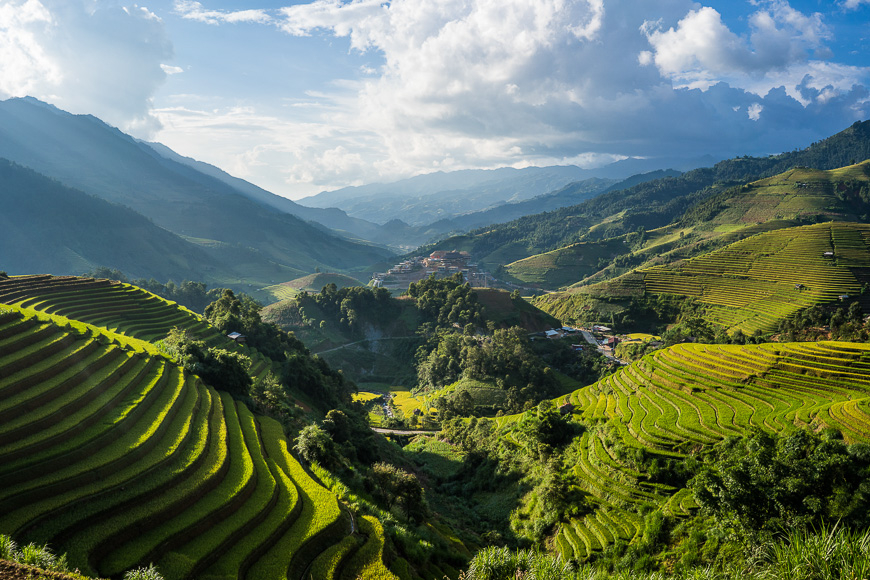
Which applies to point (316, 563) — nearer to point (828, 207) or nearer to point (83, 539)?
point (83, 539)

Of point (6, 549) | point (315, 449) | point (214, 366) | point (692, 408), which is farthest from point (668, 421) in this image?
point (214, 366)

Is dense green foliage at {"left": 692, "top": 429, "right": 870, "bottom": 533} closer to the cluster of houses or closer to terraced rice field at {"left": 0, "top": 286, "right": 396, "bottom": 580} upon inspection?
terraced rice field at {"left": 0, "top": 286, "right": 396, "bottom": 580}

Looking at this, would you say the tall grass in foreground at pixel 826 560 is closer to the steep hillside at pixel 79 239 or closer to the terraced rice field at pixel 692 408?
the terraced rice field at pixel 692 408

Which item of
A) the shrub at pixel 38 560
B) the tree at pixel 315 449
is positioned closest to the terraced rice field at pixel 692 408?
the tree at pixel 315 449

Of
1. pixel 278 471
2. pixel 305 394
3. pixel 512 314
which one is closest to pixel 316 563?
pixel 278 471

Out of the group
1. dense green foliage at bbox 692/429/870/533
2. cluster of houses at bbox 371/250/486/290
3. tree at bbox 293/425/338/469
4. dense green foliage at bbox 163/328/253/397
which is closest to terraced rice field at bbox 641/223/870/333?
cluster of houses at bbox 371/250/486/290

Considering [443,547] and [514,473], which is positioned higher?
[443,547]

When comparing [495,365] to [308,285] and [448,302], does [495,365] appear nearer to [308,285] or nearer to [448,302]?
[448,302]
